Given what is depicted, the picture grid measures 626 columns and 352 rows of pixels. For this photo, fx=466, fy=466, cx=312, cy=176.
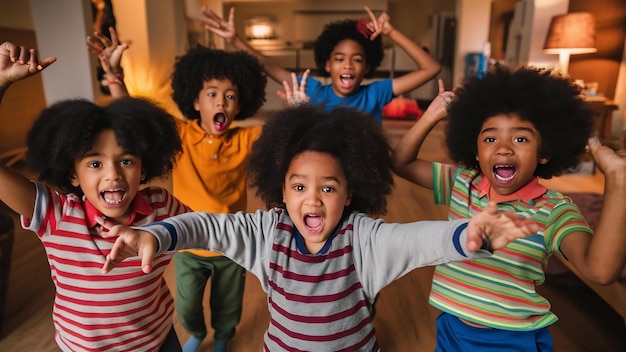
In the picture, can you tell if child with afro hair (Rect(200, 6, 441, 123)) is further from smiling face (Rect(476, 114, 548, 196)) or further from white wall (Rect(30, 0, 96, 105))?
white wall (Rect(30, 0, 96, 105))

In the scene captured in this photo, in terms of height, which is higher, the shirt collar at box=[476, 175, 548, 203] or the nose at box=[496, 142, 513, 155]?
the nose at box=[496, 142, 513, 155]

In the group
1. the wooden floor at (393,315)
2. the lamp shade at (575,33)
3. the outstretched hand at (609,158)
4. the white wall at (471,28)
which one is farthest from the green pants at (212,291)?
the white wall at (471,28)

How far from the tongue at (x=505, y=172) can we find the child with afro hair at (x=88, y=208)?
832 millimetres

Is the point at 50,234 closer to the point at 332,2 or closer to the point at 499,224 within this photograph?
the point at 499,224

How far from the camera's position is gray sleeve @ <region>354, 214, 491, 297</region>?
2.66 ft

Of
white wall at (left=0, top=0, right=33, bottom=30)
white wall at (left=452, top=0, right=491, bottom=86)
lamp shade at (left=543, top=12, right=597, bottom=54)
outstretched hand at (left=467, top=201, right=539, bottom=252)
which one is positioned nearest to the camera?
outstretched hand at (left=467, top=201, right=539, bottom=252)

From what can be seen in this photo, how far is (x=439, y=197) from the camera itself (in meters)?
1.24

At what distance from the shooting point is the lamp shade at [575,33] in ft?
12.2

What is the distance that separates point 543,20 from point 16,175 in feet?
15.6

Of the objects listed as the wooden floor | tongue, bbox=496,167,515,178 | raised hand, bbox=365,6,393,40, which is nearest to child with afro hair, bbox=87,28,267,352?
the wooden floor

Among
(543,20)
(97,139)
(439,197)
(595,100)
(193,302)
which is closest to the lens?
(97,139)

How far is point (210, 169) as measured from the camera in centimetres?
157

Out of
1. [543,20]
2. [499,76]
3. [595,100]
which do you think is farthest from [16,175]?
[543,20]

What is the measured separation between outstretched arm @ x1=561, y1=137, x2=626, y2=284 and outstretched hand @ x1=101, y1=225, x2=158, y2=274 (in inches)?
31.8
